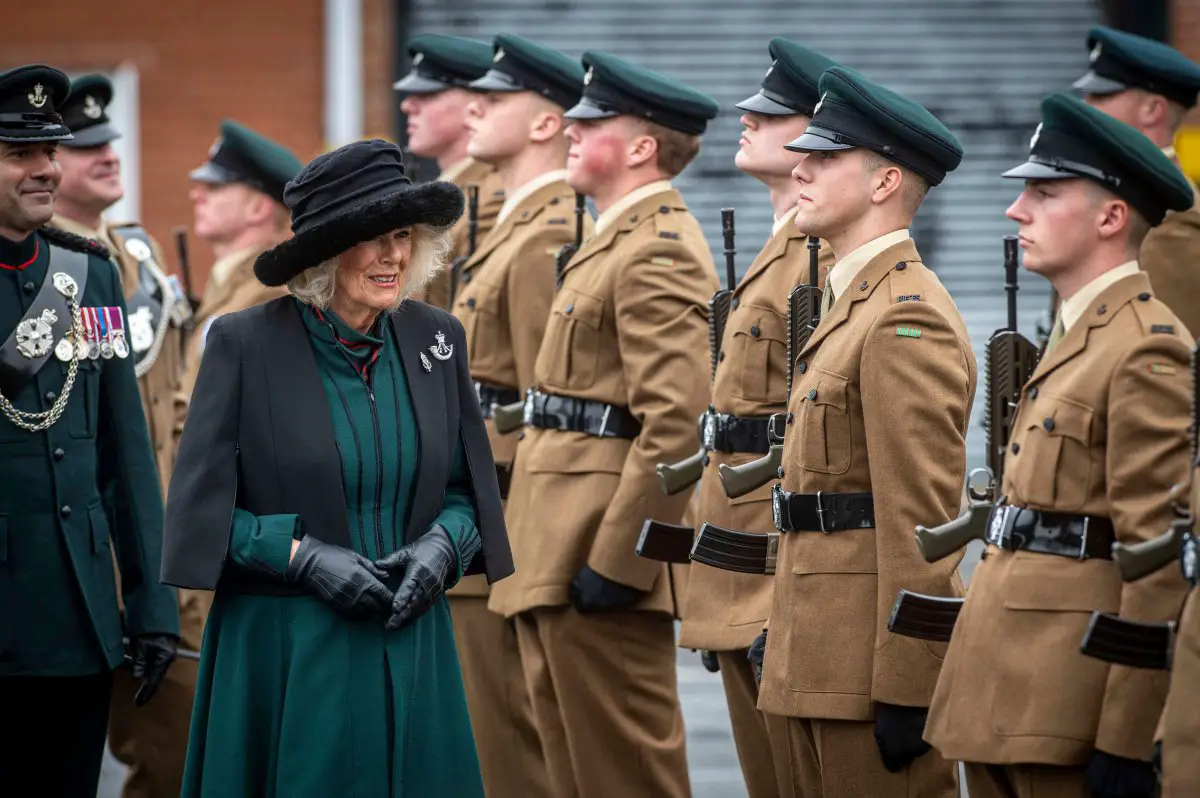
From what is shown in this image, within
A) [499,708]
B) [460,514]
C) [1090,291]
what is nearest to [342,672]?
[460,514]

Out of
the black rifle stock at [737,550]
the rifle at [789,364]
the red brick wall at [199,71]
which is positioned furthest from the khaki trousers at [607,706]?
the red brick wall at [199,71]

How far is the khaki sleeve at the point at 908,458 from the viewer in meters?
4.45

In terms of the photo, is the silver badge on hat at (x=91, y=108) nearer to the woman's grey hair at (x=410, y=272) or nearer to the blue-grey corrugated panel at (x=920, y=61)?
the woman's grey hair at (x=410, y=272)

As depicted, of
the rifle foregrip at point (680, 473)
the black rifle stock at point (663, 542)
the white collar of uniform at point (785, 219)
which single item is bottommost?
the black rifle stock at point (663, 542)

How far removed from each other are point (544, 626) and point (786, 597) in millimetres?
1491

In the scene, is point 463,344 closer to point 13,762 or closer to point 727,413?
point 727,413

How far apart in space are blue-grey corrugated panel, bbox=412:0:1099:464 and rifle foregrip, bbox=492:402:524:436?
22.5 ft

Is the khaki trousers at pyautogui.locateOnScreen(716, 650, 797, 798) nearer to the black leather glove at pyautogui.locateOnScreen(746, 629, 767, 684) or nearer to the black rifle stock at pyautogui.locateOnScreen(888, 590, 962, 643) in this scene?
the black leather glove at pyautogui.locateOnScreen(746, 629, 767, 684)

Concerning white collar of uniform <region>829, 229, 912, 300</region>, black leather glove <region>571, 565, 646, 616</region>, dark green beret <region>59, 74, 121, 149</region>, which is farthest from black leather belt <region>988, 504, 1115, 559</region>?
dark green beret <region>59, 74, 121, 149</region>

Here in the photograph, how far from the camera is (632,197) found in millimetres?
6152

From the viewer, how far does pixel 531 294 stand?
21.4 ft

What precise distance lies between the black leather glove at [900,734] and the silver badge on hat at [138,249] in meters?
3.98

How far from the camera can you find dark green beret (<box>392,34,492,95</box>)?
773 centimetres

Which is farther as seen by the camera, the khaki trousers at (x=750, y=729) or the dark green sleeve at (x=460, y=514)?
the khaki trousers at (x=750, y=729)
